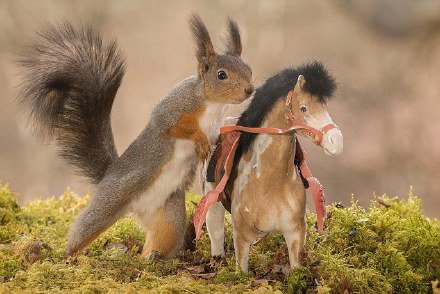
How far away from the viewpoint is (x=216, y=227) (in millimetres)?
2555

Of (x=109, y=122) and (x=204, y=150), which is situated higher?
(x=109, y=122)

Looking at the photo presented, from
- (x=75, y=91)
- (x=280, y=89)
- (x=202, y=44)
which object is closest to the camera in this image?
(x=280, y=89)

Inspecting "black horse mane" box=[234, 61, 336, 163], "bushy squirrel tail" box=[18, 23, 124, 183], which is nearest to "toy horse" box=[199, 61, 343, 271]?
"black horse mane" box=[234, 61, 336, 163]

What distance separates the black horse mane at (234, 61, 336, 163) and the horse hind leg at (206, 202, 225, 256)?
31 centimetres

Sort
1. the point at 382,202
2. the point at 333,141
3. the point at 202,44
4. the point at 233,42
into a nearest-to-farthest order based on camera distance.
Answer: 1. the point at 333,141
2. the point at 202,44
3. the point at 233,42
4. the point at 382,202

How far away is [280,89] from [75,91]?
0.98m

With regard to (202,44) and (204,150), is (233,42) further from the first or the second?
(204,150)

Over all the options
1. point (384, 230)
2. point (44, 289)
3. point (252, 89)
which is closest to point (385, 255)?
point (384, 230)

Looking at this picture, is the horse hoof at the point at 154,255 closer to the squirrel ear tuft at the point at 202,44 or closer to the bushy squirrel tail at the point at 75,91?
the bushy squirrel tail at the point at 75,91

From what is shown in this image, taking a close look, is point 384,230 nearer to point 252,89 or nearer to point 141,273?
point 252,89

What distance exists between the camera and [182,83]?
8.44 feet

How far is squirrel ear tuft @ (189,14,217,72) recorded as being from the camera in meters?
2.39

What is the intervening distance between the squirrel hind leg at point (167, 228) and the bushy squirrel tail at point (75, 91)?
1.04ft

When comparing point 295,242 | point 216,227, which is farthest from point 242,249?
point 216,227
